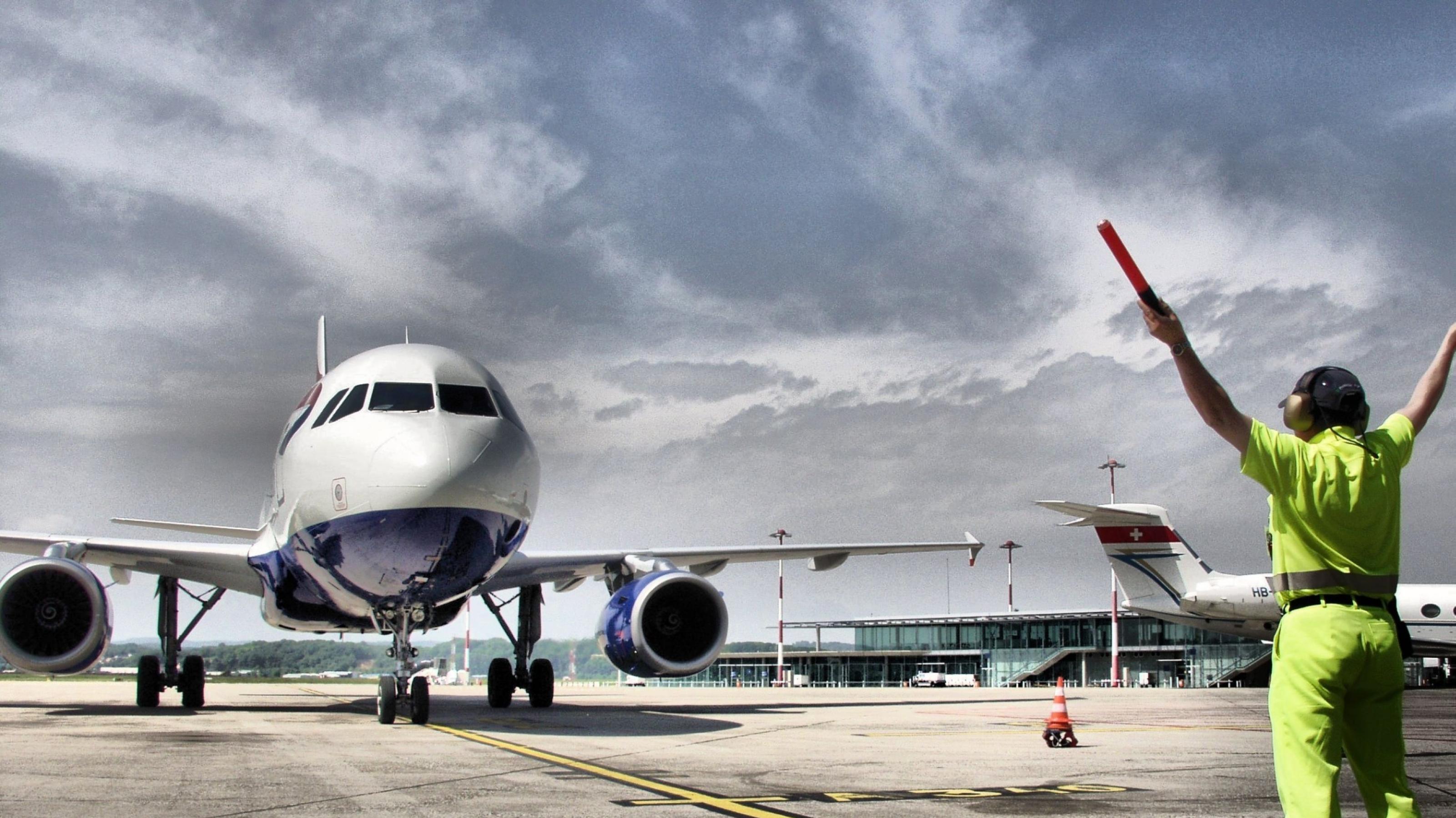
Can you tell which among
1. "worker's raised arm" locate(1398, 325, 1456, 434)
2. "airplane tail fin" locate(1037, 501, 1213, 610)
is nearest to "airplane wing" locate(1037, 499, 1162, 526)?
"airplane tail fin" locate(1037, 501, 1213, 610)

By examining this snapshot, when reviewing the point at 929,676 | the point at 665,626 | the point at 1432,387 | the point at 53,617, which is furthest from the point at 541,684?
the point at 929,676

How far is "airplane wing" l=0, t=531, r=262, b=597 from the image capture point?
52.6 ft

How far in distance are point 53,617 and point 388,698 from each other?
186 inches

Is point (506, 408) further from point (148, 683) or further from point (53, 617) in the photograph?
point (148, 683)

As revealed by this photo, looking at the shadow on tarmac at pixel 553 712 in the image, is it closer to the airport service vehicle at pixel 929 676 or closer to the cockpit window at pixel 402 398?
the cockpit window at pixel 402 398

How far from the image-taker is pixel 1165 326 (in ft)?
11.7

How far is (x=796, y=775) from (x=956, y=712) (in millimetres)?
11694

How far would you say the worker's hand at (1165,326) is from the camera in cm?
356

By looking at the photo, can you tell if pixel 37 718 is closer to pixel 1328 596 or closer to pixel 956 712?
pixel 956 712

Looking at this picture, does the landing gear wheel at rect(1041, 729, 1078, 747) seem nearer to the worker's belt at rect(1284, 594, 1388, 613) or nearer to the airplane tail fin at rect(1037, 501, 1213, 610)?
the worker's belt at rect(1284, 594, 1388, 613)

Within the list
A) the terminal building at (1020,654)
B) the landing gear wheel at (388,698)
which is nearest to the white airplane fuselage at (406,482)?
the landing gear wheel at (388,698)

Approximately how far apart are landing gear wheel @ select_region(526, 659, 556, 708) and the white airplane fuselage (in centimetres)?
433

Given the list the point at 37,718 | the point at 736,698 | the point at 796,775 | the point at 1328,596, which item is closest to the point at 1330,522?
the point at 1328,596

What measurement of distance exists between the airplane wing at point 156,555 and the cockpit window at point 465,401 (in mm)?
5561
